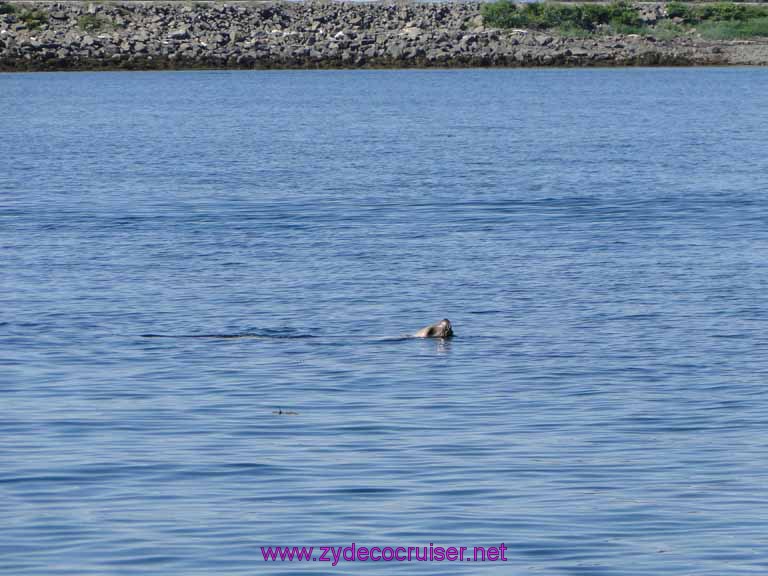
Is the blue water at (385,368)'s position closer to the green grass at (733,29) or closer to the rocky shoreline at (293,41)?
the rocky shoreline at (293,41)

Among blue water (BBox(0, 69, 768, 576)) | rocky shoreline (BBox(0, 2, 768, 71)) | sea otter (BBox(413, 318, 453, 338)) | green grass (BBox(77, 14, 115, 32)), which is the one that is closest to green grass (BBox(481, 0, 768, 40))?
rocky shoreline (BBox(0, 2, 768, 71))

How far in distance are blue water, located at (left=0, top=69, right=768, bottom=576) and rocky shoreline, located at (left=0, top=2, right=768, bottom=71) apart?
9069 centimetres

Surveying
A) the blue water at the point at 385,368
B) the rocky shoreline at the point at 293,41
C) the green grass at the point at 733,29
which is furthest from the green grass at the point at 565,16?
the blue water at the point at 385,368

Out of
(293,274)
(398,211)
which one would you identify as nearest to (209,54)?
(398,211)

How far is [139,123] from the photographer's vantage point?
268 ft

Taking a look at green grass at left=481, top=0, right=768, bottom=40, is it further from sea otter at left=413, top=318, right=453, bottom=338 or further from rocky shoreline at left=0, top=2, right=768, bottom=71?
sea otter at left=413, top=318, right=453, bottom=338

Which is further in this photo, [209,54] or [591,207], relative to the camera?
[209,54]

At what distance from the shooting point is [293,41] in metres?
148

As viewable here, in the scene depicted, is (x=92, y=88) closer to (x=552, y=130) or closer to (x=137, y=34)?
(x=137, y=34)

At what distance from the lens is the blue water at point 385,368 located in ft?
44.9

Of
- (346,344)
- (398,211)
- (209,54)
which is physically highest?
(346,344)

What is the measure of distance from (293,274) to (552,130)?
4603cm

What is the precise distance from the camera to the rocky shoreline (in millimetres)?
141750

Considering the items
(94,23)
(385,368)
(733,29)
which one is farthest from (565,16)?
(385,368)
